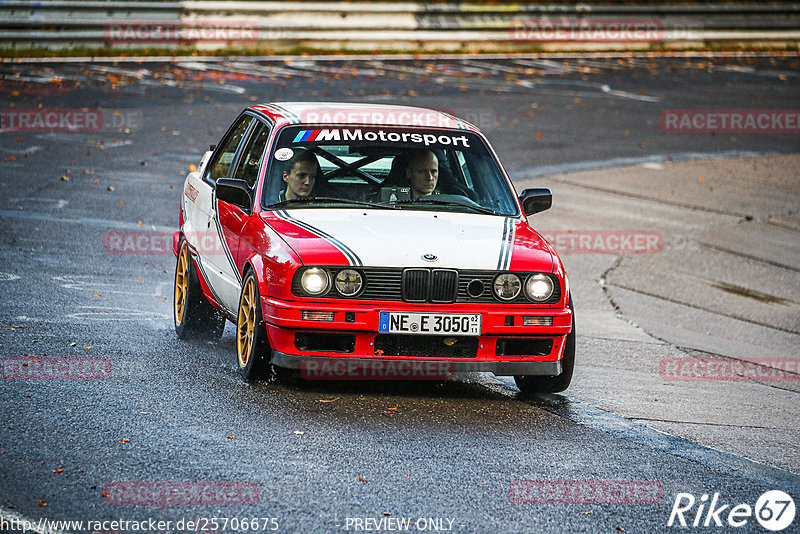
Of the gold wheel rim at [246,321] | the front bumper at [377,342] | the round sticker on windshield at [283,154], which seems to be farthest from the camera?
the round sticker on windshield at [283,154]

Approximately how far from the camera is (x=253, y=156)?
8312 mm

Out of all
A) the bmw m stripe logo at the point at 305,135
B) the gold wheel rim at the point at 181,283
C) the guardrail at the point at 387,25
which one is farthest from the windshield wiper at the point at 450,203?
the guardrail at the point at 387,25

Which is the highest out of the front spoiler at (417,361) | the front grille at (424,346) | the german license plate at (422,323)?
the german license plate at (422,323)

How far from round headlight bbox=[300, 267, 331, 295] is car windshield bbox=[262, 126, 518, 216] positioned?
0.91m

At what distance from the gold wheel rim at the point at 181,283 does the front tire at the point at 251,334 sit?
54.4 inches

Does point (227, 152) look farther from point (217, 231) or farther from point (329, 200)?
point (329, 200)

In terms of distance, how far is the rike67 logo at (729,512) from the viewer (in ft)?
17.6

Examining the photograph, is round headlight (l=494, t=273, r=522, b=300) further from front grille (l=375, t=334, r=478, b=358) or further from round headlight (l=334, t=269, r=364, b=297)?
round headlight (l=334, t=269, r=364, b=297)

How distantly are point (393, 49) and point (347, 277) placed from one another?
2070 cm

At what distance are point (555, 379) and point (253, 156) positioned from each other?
2.49 metres

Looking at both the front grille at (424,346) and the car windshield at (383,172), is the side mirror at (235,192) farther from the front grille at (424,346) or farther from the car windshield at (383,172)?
the front grille at (424,346)

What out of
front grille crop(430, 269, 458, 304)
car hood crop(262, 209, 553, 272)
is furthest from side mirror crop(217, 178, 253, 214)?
front grille crop(430, 269, 458, 304)

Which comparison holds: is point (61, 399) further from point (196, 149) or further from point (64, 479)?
point (196, 149)

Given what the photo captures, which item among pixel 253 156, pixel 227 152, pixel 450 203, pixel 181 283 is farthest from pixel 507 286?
pixel 181 283
